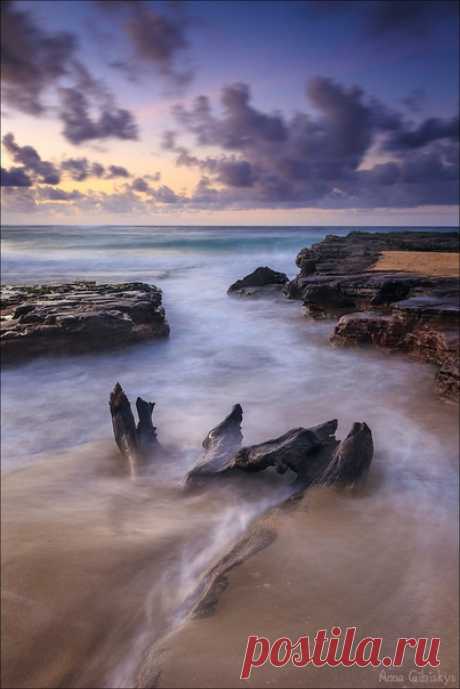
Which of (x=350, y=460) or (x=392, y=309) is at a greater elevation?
(x=392, y=309)

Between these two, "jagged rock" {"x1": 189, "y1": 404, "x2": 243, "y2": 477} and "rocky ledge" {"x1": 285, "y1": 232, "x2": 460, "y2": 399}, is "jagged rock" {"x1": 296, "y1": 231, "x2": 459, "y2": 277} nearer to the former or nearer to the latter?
"rocky ledge" {"x1": 285, "y1": 232, "x2": 460, "y2": 399}

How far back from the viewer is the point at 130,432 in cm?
529

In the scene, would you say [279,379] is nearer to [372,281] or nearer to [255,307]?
[372,281]

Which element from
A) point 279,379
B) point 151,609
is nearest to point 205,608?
point 151,609

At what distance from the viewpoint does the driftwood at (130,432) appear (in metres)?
5.24

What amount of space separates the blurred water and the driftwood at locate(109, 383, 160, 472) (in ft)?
0.98

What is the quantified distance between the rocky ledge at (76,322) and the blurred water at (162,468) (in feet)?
1.51

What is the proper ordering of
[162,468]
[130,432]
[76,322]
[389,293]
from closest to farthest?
[162,468] → [130,432] → [76,322] → [389,293]

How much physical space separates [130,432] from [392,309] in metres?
7.37

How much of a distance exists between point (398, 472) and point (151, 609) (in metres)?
3.17

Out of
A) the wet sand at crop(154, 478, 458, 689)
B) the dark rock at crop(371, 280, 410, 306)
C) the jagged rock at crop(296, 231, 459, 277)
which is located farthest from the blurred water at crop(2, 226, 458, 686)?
the jagged rock at crop(296, 231, 459, 277)

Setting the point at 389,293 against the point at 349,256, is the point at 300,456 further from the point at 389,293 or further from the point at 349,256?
the point at 349,256

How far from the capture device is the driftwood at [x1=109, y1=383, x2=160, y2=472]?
524 cm

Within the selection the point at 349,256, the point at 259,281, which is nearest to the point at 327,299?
the point at 259,281
